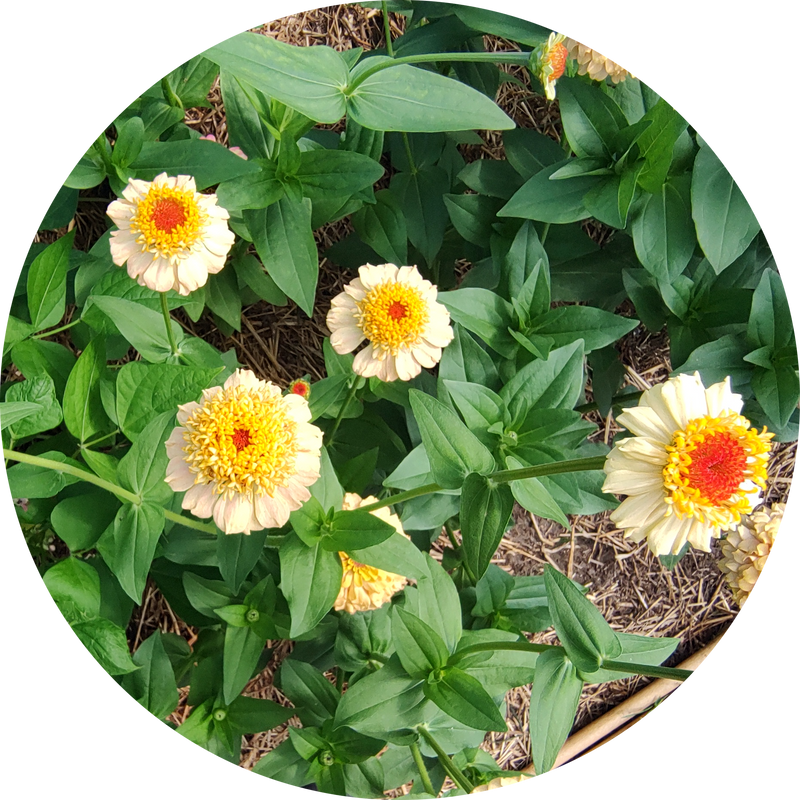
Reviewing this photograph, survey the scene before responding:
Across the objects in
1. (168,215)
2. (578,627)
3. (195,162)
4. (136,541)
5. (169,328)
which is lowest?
(578,627)

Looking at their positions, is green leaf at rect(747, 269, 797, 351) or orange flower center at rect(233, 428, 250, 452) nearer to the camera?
orange flower center at rect(233, 428, 250, 452)

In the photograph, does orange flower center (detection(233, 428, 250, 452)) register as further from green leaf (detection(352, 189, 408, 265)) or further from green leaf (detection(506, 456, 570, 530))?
green leaf (detection(352, 189, 408, 265))

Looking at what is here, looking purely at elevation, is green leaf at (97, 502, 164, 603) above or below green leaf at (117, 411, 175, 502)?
below

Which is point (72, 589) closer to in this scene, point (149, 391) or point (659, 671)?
point (149, 391)

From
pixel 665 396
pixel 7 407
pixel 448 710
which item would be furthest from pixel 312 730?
pixel 665 396

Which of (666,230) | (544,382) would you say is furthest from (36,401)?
(666,230)

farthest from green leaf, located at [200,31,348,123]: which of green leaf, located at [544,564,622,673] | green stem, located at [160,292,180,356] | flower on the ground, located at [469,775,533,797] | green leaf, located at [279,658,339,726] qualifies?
flower on the ground, located at [469,775,533,797]
